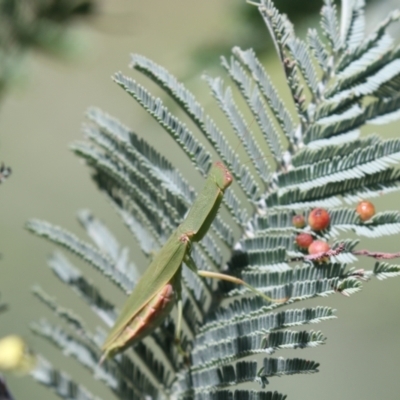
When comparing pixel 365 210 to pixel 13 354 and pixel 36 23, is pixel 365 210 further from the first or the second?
pixel 36 23

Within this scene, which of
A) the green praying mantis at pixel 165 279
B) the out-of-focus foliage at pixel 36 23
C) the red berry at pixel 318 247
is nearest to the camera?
the red berry at pixel 318 247

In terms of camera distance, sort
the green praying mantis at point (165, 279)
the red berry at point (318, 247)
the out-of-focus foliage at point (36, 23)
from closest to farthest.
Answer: the red berry at point (318, 247)
the green praying mantis at point (165, 279)
the out-of-focus foliage at point (36, 23)

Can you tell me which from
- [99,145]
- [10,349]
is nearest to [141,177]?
[99,145]

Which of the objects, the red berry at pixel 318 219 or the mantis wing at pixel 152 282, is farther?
the mantis wing at pixel 152 282

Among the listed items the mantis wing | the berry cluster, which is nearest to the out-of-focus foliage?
the mantis wing

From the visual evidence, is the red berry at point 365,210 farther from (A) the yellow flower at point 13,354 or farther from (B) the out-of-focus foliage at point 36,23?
(B) the out-of-focus foliage at point 36,23

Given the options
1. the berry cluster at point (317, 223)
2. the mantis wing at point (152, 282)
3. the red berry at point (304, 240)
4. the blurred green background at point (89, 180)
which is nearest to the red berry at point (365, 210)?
the berry cluster at point (317, 223)

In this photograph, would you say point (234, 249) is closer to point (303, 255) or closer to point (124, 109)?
point (303, 255)
